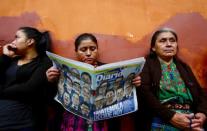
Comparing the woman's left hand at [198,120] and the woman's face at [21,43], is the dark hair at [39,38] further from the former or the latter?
the woman's left hand at [198,120]

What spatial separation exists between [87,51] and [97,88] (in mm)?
315

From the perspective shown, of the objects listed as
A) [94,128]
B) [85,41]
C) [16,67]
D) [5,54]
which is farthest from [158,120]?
[5,54]

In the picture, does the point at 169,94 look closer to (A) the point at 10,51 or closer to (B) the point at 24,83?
(B) the point at 24,83

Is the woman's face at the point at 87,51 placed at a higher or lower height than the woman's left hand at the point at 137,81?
higher

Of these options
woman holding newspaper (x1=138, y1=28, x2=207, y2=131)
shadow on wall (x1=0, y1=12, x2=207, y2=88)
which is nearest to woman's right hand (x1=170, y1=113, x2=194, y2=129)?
woman holding newspaper (x1=138, y1=28, x2=207, y2=131)

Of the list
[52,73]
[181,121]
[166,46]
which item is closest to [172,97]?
[181,121]

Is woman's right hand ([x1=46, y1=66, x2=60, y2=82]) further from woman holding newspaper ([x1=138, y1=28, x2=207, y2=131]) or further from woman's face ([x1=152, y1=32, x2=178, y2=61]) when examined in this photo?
woman's face ([x1=152, y1=32, x2=178, y2=61])

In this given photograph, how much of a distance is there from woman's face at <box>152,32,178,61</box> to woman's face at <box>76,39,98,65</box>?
1.08 ft

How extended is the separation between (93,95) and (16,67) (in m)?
0.49

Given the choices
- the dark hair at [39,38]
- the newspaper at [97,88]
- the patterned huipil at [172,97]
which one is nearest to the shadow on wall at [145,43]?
the dark hair at [39,38]

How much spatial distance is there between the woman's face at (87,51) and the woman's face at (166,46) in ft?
1.08

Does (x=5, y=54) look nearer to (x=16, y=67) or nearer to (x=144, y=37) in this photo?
(x=16, y=67)

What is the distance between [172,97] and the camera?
1.46 meters

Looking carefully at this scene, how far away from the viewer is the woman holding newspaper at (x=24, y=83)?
1434 mm
